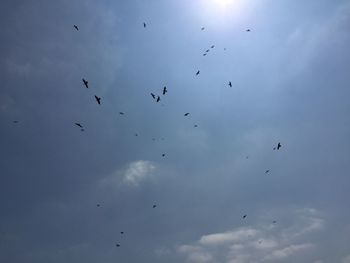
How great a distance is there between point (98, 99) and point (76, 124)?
8.99 metres

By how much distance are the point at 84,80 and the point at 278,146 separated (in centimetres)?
3492

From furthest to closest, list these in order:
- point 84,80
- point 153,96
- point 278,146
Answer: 1. point 278,146
2. point 153,96
3. point 84,80

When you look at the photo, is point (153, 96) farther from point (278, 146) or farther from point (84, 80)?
point (278, 146)

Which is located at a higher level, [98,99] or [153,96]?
[153,96]

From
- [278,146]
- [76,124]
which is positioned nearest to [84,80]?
[76,124]

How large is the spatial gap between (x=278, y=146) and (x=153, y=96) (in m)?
24.6

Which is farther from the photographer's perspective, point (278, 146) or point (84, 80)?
point (278, 146)

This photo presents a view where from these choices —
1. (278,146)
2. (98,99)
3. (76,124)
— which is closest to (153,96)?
(98,99)

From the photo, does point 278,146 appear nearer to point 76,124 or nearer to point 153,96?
point 153,96

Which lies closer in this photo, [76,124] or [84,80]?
[84,80]

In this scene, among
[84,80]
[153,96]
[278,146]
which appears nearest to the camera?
[84,80]

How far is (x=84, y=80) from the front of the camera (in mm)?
43344

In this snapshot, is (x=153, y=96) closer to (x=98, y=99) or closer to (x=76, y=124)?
(x=98, y=99)

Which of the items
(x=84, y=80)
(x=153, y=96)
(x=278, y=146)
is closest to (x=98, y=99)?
(x=84, y=80)
